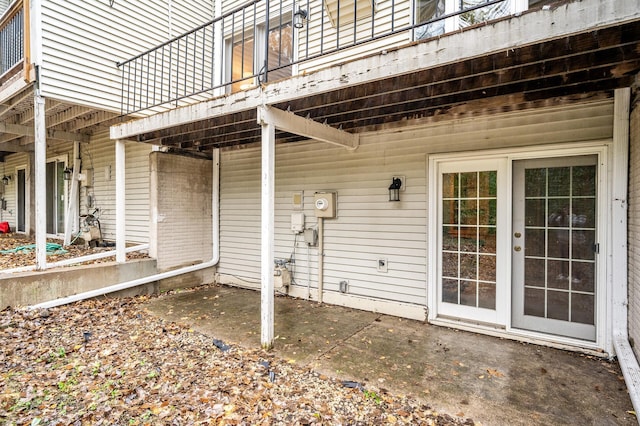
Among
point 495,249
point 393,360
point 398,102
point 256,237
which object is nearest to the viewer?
point 393,360

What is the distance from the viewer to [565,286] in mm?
3572

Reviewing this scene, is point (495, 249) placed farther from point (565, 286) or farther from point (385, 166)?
point (385, 166)

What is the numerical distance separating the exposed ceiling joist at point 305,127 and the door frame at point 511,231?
1.18 metres

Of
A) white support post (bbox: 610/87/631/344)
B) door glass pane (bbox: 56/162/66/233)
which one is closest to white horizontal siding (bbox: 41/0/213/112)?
door glass pane (bbox: 56/162/66/233)

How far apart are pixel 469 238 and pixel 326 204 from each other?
6.74ft

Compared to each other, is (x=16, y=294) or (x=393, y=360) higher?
(x=16, y=294)

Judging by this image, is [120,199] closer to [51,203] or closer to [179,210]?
[179,210]

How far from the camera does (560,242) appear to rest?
142 inches

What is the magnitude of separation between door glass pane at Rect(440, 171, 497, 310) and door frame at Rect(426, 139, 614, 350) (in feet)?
0.45

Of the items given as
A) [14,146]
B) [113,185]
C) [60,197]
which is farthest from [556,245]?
[14,146]

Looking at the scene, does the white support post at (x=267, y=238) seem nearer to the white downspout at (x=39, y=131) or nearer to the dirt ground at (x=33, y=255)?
the white downspout at (x=39, y=131)

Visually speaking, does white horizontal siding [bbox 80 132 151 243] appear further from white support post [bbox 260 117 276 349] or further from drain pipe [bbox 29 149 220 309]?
white support post [bbox 260 117 276 349]

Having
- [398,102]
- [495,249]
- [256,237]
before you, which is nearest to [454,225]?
[495,249]

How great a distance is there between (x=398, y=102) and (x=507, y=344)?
2.94 m
